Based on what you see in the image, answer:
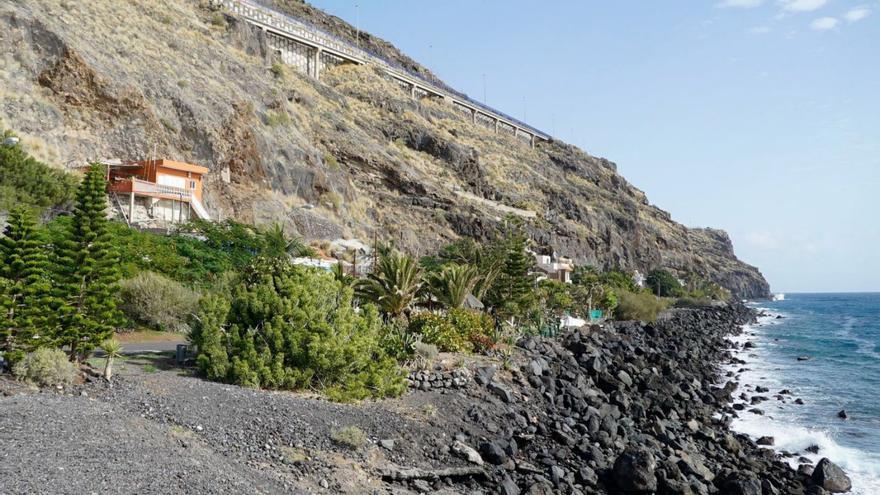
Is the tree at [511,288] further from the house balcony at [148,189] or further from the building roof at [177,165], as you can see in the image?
the building roof at [177,165]

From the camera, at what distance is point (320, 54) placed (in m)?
77.9

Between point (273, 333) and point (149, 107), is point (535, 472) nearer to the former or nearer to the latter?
point (273, 333)

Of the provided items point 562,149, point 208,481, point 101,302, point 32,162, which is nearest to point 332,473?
point 208,481

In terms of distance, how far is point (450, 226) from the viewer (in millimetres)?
62438

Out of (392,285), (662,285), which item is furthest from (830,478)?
(662,285)

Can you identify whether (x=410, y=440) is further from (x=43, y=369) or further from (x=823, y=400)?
(x=823, y=400)

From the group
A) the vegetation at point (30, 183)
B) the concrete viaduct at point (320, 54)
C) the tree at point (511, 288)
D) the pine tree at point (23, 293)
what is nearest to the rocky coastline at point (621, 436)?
the tree at point (511, 288)

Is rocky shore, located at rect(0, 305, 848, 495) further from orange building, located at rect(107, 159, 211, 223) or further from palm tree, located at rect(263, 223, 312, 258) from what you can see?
orange building, located at rect(107, 159, 211, 223)

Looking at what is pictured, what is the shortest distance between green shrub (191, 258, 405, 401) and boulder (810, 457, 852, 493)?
11.3 m

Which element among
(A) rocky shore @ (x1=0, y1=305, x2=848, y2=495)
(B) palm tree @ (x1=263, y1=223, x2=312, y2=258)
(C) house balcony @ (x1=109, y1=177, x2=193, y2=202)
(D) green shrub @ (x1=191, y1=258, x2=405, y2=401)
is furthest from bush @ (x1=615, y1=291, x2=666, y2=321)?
(D) green shrub @ (x1=191, y1=258, x2=405, y2=401)

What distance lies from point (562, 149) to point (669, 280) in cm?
3454

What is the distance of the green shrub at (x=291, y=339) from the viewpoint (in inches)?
570

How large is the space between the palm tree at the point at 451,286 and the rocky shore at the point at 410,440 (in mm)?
3609

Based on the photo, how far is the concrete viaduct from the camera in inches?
2744
